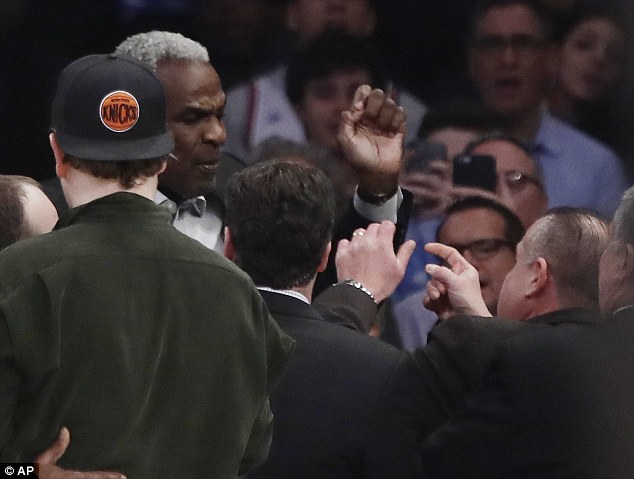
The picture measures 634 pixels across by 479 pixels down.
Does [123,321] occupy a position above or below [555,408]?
above

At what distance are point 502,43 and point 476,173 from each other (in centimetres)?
68

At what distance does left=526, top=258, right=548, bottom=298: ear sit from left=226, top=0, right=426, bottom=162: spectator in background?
1.91 m

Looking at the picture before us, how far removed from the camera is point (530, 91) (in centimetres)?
488

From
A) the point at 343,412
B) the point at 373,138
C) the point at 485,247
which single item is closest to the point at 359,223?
the point at 373,138

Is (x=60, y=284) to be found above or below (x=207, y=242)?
above

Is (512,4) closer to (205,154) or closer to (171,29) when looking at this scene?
(171,29)

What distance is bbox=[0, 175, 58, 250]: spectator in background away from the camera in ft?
9.16

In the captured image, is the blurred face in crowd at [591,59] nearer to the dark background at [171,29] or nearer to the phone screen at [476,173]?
the dark background at [171,29]

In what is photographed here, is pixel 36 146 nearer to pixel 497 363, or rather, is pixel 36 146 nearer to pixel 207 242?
pixel 207 242

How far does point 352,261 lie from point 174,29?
1872mm

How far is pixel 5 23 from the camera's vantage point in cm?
455

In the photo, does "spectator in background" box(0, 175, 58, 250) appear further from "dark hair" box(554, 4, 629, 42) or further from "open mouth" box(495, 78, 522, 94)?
"dark hair" box(554, 4, 629, 42)

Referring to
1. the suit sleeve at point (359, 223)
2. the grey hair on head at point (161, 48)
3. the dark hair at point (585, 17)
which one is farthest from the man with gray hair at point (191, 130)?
the dark hair at point (585, 17)

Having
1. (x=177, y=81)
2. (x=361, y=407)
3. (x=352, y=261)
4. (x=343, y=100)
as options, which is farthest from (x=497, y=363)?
(x=343, y=100)
